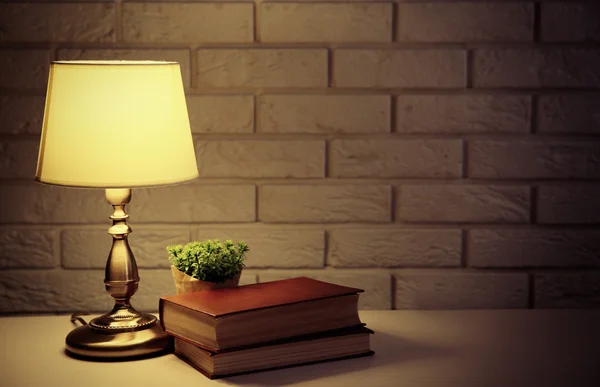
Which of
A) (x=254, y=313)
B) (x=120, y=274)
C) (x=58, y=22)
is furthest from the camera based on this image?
(x=58, y=22)

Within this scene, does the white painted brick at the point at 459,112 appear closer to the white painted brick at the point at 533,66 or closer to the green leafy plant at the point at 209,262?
the white painted brick at the point at 533,66

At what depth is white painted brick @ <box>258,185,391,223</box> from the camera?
155 centimetres

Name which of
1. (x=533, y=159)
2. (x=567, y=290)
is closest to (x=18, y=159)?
(x=533, y=159)

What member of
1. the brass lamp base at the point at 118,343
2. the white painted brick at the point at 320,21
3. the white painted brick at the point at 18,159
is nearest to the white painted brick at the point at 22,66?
the white painted brick at the point at 18,159

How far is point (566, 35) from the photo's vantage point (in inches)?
60.6

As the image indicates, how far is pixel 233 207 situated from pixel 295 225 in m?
0.12

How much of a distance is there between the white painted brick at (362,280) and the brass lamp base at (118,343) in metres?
0.34

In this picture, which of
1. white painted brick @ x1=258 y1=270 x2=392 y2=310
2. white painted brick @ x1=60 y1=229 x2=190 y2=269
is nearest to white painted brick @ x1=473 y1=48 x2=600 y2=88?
white painted brick @ x1=258 y1=270 x2=392 y2=310

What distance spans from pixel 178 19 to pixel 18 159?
0.39m

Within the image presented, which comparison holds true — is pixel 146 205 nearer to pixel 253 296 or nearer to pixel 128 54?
pixel 128 54

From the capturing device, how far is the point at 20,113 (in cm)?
152

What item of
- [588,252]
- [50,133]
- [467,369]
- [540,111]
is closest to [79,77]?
[50,133]

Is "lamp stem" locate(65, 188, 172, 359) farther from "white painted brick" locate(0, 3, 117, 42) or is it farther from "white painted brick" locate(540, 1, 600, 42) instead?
"white painted brick" locate(540, 1, 600, 42)

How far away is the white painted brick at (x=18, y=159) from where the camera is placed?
60.0 inches
